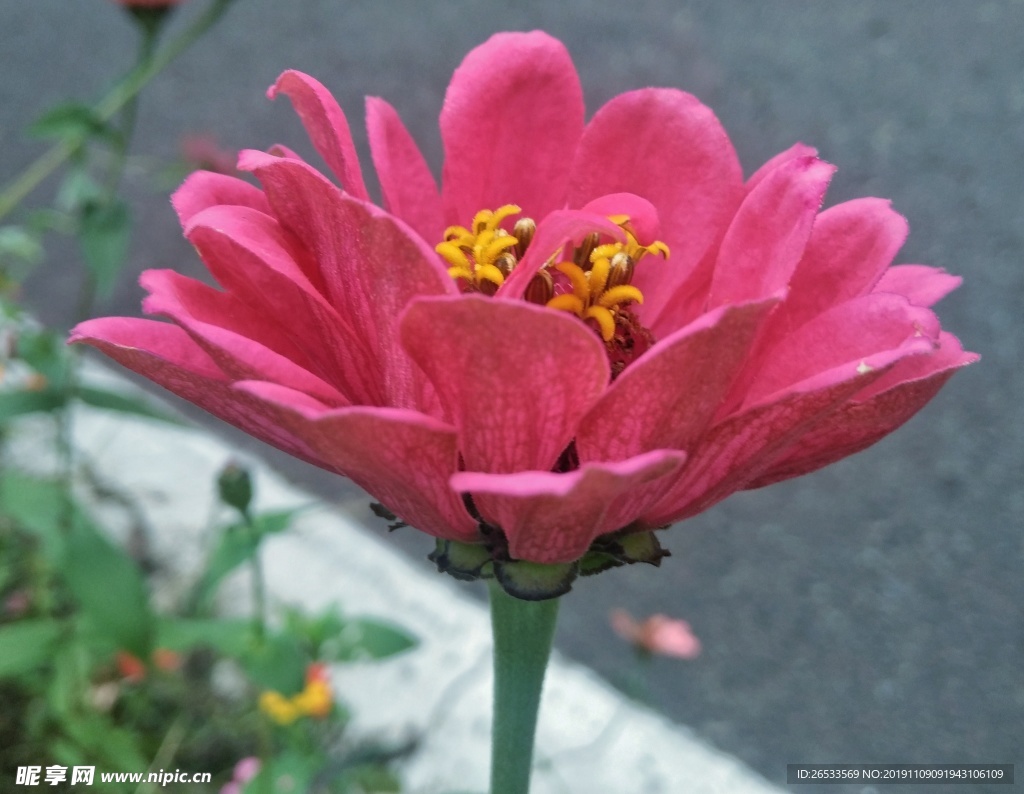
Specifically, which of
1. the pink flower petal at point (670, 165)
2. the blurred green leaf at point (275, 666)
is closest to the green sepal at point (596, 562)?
the pink flower petal at point (670, 165)

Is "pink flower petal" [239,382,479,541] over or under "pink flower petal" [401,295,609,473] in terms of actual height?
under

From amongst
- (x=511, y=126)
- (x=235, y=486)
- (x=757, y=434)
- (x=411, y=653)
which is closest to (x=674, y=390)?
(x=757, y=434)

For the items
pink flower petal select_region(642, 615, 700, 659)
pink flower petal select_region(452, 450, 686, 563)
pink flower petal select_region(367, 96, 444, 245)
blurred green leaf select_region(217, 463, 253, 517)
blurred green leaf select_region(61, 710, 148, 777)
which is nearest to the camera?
pink flower petal select_region(452, 450, 686, 563)

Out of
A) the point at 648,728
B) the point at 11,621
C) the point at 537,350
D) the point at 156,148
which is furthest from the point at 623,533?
the point at 156,148

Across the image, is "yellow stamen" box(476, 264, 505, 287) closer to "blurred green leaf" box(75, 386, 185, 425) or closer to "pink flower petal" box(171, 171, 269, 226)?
"pink flower petal" box(171, 171, 269, 226)

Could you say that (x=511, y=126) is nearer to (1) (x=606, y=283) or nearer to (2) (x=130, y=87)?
(1) (x=606, y=283)

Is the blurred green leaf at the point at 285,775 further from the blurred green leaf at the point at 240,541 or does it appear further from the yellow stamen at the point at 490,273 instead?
the yellow stamen at the point at 490,273

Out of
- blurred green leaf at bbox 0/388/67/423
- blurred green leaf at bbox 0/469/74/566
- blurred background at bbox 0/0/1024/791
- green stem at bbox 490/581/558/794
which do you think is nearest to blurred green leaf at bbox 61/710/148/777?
blurred green leaf at bbox 0/469/74/566
